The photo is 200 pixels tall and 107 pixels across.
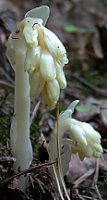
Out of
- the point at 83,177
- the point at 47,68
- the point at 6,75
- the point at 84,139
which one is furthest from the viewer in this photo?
the point at 6,75

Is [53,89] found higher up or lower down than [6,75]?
higher up

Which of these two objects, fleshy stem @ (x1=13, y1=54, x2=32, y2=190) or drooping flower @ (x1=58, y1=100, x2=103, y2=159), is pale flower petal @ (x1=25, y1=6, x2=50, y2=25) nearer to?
fleshy stem @ (x1=13, y1=54, x2=32, y2=190)

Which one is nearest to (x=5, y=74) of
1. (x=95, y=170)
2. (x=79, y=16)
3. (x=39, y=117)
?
(x=39, y=117)

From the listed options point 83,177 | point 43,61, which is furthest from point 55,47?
point 83,177

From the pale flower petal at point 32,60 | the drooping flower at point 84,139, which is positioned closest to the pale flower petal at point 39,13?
the pale flower petal at point 32,60

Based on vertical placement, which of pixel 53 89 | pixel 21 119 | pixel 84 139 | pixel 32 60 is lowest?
pixel 84 139

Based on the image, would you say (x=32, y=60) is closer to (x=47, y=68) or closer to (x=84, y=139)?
(x=47, y=68)

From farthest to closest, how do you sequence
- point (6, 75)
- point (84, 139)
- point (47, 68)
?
point (6, 75) < point (84, 139) < point (47, 68)

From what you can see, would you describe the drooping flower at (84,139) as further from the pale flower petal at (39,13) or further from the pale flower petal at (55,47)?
the pale flower petal at (39,13)

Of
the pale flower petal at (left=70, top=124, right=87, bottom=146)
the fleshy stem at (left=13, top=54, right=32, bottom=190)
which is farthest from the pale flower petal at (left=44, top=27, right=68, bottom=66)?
the pale flower petal at (left=70, top=124, right=87, bottom=146)
